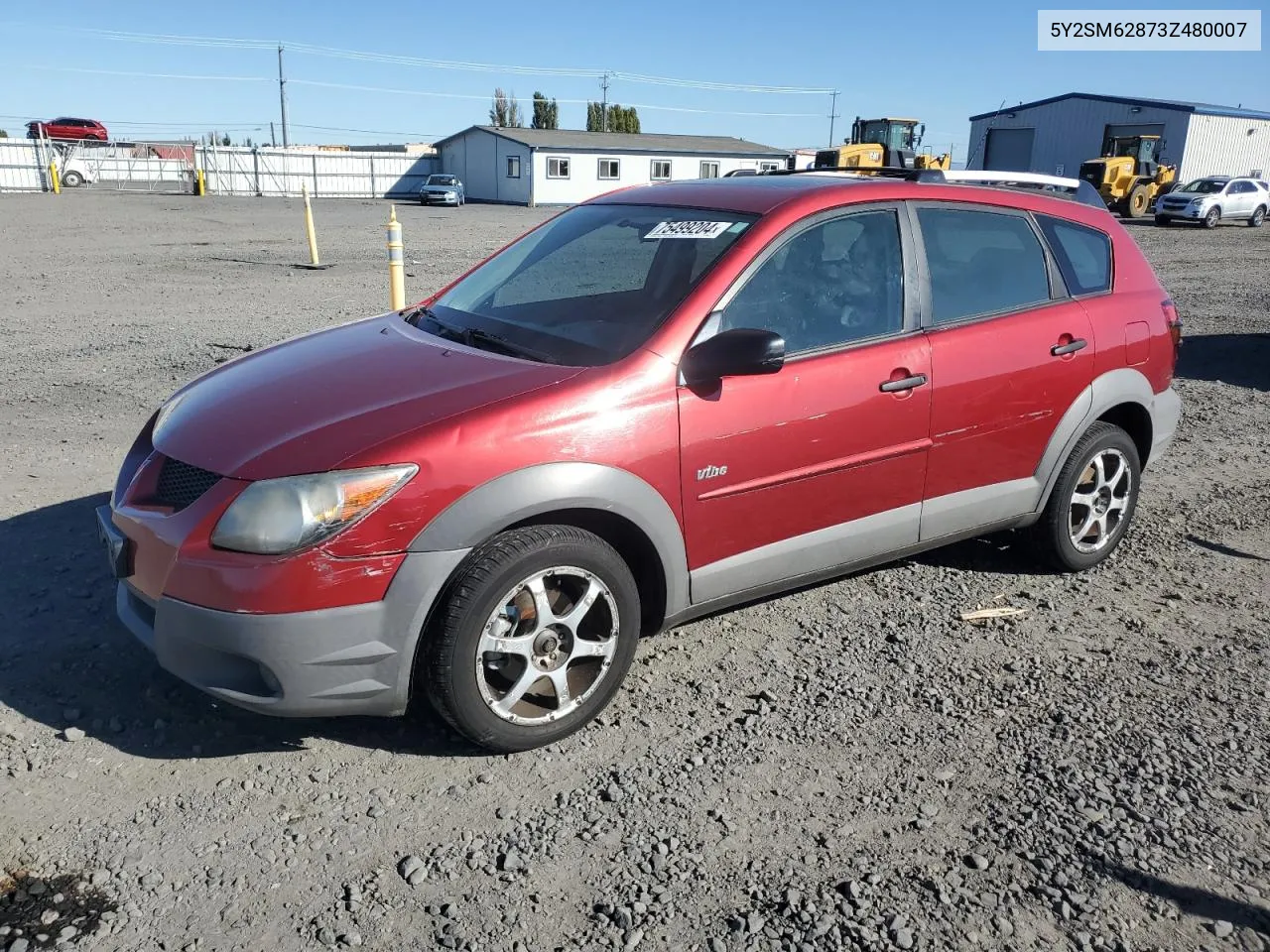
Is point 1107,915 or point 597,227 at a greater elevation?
point 597,227

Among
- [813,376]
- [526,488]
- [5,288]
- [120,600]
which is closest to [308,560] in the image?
[526,488]

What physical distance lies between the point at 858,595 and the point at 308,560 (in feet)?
8.68

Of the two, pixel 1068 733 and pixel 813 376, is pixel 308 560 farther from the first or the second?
pixel 1068 733

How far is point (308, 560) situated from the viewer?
2857 mm

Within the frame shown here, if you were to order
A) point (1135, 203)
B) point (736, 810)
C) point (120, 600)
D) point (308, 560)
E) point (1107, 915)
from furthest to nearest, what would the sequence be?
point (1135, 203), point (120, 600), point (736, 810), point (308, 560), point (1107, 915)

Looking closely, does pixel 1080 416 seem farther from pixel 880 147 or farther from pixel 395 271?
pixel 880 147

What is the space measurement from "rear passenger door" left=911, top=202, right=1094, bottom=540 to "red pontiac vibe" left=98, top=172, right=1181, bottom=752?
14mm

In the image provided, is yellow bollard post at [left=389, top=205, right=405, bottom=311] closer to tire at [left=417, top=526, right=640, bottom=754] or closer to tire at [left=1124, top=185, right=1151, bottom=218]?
tire at [left=417, top=526, right=640, bottom=754]

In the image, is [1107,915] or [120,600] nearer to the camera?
[1107,915]

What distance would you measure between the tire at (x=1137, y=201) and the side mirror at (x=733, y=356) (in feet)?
128

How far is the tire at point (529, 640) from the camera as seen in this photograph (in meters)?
3.05

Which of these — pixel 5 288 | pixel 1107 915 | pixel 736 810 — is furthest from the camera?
pixel 5 288

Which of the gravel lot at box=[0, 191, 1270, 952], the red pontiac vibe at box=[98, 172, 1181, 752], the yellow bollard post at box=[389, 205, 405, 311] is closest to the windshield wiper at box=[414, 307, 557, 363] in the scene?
the red pontiac vibe at box=[98, 172, 1181, 752]

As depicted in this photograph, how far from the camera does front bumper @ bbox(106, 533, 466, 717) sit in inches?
113
